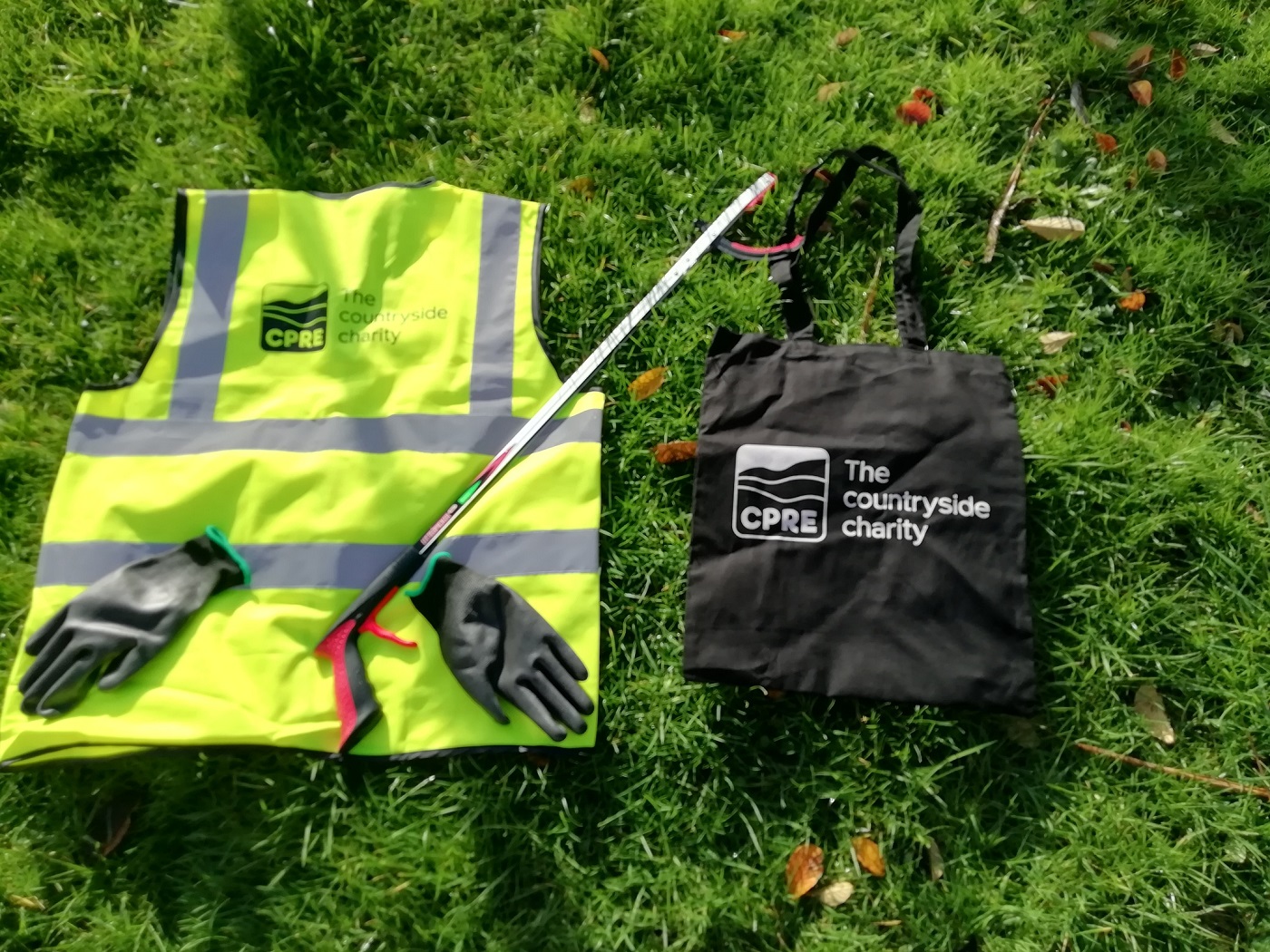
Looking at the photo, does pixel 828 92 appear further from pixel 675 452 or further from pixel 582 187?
pixel 675 452

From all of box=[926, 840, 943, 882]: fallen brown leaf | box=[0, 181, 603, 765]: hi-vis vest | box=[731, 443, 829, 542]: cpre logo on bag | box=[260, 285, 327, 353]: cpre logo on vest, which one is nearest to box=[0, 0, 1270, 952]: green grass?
box=[926, 840, 943, 882]: fallen brown leaf

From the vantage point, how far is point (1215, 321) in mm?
2525

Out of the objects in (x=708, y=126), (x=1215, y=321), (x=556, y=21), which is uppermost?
(x=556, y=21)

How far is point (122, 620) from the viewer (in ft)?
6.62

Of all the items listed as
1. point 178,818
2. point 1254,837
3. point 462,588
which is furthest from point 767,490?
point 178,818

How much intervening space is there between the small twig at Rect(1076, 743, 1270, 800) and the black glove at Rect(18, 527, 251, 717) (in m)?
2.33

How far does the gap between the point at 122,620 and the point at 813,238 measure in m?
2.23

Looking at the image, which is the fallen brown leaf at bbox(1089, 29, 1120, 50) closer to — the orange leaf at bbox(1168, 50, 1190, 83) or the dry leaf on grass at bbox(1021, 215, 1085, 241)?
the orange leaf at bbox(1168, 50, 1190, 83)

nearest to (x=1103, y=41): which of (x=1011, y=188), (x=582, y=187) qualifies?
(x=1011, y=188)

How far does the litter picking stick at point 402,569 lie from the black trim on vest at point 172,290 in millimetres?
940

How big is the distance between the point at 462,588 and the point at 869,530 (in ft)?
3.52

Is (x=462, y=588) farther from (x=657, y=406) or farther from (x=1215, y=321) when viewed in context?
(x=1215, y=321)

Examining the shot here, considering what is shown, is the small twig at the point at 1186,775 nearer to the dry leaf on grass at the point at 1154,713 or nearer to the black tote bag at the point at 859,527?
the dry leaf on grass at the point at 1154,713

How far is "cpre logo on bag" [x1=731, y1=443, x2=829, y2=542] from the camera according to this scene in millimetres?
2086
